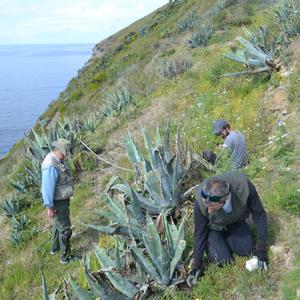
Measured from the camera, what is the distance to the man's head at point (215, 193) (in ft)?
13.6

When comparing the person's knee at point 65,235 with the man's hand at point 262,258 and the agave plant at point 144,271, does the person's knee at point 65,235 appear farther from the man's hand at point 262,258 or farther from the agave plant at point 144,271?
the man's hand at point 262,258

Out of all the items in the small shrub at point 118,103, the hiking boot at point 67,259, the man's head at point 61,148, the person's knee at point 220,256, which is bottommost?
the hiking boot at point 67,259

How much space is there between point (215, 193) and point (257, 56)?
19.4ft

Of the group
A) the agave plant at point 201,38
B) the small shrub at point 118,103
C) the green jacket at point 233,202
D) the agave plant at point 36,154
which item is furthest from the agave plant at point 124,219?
the agave plant at point 201,38

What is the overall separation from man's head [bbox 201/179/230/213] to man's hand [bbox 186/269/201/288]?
65 centimetres

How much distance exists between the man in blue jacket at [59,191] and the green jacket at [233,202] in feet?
7.57

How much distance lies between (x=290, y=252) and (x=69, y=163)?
527 centimetres

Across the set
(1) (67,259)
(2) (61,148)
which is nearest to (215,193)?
(2) (61,148)

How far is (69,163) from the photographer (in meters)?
9.00

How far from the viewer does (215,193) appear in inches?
163

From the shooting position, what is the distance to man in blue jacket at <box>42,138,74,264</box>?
20.0 feet

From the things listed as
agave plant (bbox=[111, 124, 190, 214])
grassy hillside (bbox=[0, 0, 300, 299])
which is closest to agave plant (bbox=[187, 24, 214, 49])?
grassy hillside (bbox=[0, 0, 300, 299])

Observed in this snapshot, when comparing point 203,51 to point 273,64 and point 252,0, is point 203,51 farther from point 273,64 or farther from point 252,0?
point 252,0

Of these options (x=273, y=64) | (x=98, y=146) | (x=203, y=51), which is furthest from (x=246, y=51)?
(x=203, y=51)
